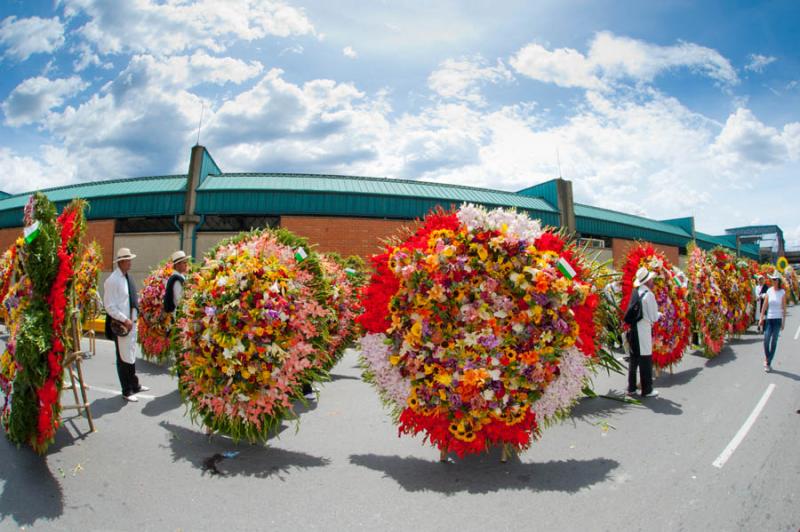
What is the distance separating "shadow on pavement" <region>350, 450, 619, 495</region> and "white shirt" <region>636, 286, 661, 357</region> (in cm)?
281

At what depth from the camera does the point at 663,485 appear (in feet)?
11.9

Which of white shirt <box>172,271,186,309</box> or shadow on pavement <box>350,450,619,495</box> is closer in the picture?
shadow on pavement <box>350,450,619,495</box>

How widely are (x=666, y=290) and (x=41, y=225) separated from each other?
859 centimetres

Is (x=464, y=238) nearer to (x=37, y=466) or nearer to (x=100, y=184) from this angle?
(x=37, y=466)

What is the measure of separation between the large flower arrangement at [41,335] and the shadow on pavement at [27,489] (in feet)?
0.80

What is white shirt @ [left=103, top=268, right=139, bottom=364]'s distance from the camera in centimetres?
587

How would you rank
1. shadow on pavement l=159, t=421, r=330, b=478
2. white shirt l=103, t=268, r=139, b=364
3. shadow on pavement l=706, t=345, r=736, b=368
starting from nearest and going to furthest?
1. shadow on pavement l=159, t=421, r=330, b=478
2. white shirt l=103, t=268, r=139, b=364
3. shadow on pavement l=706, t=345, r=736, b=368

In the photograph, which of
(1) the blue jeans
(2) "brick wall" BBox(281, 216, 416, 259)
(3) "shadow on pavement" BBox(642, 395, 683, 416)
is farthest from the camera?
(2) "brick wall" BBox(281, 216, 416, 259)

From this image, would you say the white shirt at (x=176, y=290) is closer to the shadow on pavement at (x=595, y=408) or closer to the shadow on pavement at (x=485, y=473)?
the shadow on pavement at (x=485, y=473)

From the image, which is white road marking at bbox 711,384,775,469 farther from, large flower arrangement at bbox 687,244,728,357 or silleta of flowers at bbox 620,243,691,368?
large flower arrangement at bbox 687,244,728,357

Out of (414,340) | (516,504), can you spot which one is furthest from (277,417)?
(516,504)

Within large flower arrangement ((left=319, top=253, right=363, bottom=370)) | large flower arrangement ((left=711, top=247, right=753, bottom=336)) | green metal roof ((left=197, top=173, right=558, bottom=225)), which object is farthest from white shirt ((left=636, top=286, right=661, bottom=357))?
green metal roof ((left=197, top=173, right=558, bottom=225))

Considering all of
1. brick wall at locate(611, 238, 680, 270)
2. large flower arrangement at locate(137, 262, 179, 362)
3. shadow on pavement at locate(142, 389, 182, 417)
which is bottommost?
shadow on pavement at locate(142, 389, 182, 417)

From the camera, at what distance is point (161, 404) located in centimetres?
590
